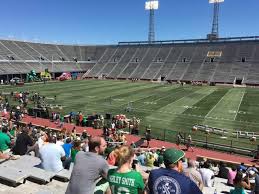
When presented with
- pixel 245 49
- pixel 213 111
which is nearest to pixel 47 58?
pixel 245 49

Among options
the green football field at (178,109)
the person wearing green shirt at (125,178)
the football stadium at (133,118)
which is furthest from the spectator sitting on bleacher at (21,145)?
the green football field at (178,109)

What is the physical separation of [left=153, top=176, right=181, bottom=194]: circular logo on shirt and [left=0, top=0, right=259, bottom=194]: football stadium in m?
0.01

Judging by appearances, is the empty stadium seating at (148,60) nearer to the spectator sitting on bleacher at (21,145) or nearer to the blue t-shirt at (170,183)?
the spectator sitting on bleacher at (21,145)

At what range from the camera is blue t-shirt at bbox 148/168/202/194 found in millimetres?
4301

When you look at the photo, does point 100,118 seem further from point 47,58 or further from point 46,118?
point 47,58

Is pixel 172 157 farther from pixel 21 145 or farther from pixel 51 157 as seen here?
pixel 21 145

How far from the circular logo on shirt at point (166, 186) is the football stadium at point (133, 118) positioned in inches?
0.6

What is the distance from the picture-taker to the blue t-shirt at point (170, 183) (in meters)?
4.30

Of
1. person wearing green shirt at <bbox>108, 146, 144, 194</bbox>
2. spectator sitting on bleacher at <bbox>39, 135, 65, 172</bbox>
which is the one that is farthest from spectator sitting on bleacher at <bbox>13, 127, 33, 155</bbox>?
person wearing green shirt at <bbox>108, 146, 144, 194</bbox>

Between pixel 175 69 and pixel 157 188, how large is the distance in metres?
83.5

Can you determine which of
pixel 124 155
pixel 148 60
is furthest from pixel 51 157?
pixel 148 60

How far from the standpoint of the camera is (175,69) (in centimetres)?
8669

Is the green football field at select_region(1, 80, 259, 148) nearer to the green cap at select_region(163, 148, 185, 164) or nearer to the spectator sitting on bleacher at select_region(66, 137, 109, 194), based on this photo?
the spectator sitting on bleacher at select_region(66, 137, 109, 194)

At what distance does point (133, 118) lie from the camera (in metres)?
31.6
